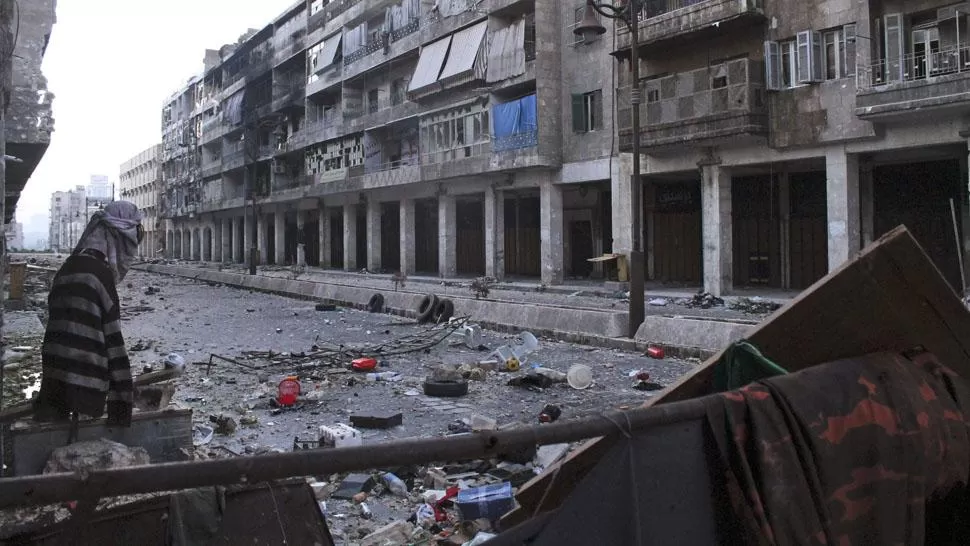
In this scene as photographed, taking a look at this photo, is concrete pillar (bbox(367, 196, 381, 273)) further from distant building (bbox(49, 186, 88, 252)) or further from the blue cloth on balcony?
distant building (bbox(49, 186, 88, 252))

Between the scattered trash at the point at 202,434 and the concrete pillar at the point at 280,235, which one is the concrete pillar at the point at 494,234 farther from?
the concrete pillar at the point at 280,235

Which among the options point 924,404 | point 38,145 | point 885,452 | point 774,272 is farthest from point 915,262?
point 774,272

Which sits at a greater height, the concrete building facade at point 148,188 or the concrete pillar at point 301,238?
the concrete building facade at point 148,188

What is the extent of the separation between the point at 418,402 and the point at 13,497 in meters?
7.38

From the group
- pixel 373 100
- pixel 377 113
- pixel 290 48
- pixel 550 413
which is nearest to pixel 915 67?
pixel 550 413

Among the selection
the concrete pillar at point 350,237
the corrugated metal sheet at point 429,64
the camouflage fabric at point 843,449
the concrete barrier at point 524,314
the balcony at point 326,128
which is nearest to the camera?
the camouflage fabric at point 843,449

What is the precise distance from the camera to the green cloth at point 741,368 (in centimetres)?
238

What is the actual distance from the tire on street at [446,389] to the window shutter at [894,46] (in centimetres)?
1363

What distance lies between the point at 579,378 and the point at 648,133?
1401 cm

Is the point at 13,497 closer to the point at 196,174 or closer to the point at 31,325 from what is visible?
the point at 31,325

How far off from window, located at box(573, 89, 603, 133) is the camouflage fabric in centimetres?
2341

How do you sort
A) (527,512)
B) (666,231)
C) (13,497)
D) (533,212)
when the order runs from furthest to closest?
1. (533,212)
2. (666,231)
3. (527,512)
4. (13,497)

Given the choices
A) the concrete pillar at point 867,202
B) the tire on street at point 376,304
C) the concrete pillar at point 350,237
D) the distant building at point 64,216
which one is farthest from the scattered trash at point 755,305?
the distant building at point 64,216

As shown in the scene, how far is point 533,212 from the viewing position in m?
32.4
